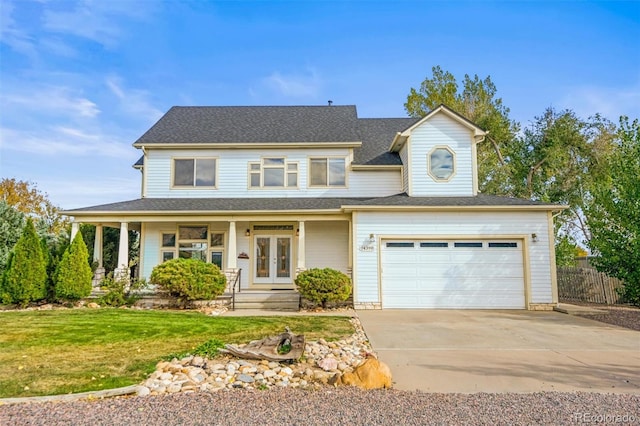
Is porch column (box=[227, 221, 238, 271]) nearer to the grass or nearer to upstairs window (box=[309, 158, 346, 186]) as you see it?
the grass

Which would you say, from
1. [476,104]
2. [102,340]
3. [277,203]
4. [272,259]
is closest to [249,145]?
[277,203]

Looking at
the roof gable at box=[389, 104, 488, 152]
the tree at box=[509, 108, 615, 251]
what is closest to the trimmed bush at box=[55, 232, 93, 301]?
the roof gable at box=[389, 104, 488, 152]

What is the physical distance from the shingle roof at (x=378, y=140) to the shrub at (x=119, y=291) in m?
9.30

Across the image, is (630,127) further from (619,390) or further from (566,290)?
(619,390)

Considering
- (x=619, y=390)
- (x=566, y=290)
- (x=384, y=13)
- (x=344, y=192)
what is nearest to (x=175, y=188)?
(x=344, y=192)

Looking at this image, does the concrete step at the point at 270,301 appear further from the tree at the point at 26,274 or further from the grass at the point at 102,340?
the tree at the point at 26,274

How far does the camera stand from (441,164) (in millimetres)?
13859

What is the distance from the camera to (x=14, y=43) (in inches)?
513

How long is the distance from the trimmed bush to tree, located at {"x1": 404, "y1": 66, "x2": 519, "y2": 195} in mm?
21773

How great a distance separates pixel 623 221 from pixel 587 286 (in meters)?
3.44

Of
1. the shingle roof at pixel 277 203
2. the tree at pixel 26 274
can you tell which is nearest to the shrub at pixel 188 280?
the shingle roof at pixel 277 203

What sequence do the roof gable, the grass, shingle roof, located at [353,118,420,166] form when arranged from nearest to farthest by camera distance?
the grass, the roof gable, shingle roof, located at [353,118,420,166]

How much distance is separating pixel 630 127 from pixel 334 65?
1080cm

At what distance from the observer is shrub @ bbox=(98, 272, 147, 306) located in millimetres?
12008
